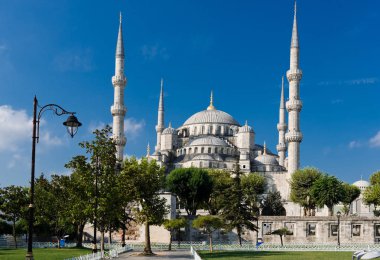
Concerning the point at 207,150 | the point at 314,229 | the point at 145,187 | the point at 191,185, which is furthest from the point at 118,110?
the point at 145,187

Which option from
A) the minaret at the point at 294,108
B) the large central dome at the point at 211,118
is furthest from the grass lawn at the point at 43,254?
the large central dome at the point at 211,118

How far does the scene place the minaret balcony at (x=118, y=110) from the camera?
66062 millimetres

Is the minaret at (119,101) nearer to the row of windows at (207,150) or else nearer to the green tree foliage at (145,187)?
the row of windows at (207,150)

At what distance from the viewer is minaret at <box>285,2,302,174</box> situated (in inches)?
2559

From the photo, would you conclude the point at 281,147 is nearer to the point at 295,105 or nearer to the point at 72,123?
the point at 295,105

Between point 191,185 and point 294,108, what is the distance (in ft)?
53.4

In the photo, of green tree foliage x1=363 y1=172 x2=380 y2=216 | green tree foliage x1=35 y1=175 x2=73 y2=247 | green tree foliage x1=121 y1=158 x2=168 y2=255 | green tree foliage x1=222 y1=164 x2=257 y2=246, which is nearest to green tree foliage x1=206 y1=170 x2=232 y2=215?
green tree foliage x1=222 y1=164 x2=257 y2=246

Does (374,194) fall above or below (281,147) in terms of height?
below

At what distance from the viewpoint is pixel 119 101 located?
6694cm

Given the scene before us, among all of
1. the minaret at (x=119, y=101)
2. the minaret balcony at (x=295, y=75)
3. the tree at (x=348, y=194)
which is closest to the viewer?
the tree at (x=348, y=194)

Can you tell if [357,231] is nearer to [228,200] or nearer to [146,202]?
[228,200]

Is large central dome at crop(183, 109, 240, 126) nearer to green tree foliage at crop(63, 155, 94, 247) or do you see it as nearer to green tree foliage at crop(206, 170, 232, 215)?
green tree foliage at crop(206, 170, 232, 215)

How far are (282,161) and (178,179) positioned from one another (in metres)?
29.4

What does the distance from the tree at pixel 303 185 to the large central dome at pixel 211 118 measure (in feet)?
104
